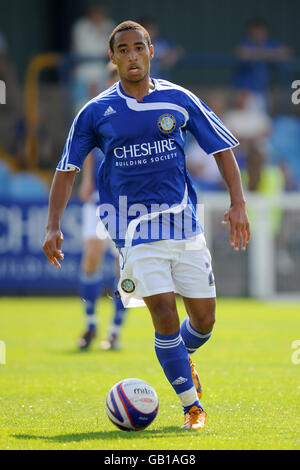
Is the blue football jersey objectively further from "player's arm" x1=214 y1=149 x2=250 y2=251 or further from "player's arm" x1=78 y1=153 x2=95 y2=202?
"player's arm" x1=78 y1=153 x2=95 y2=202

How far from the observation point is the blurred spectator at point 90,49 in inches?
596

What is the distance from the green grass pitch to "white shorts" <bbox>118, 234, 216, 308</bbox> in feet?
2.49

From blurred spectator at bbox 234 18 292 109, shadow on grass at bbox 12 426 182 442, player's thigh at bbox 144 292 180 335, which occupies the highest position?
blurred spectator at bbox 234 18 292 109

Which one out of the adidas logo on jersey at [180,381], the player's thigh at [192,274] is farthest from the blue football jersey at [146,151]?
the adidas logo on jersey at [180,381]

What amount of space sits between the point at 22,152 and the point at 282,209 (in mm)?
4379

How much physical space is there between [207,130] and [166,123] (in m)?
0.24

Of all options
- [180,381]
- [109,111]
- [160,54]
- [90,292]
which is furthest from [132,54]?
[160,54]

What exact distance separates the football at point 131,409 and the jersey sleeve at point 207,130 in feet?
4.70

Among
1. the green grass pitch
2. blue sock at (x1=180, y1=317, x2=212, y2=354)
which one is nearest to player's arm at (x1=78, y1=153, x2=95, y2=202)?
the green grass pitch

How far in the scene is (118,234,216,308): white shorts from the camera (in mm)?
4887

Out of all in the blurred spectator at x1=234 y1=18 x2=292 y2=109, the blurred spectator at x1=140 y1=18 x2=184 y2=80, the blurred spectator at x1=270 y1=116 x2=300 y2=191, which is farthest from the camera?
the blurred spectator at x1=270 y1=116 x2=300 y2=191

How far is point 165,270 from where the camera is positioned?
4930 millimetres

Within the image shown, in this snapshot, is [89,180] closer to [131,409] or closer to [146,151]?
[146,151]
